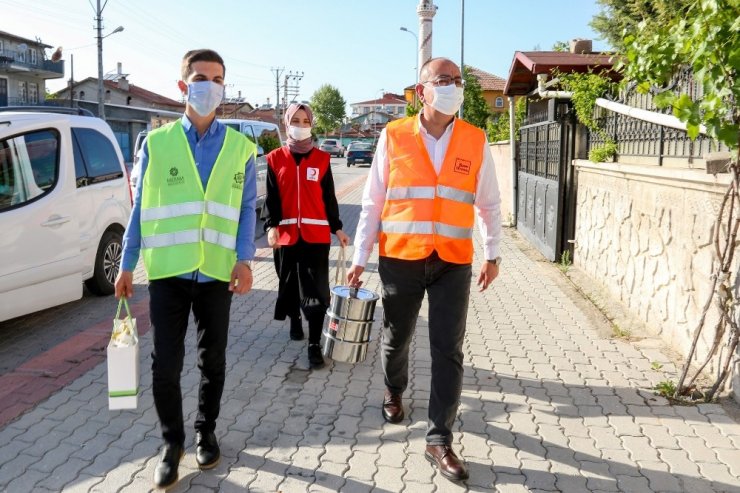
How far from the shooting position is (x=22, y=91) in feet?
185

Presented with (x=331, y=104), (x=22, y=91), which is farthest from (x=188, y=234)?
(x=331, y=104)

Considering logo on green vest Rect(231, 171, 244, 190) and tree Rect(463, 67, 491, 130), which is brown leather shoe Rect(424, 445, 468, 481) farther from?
tree Rect(463, 67, 491, 130)

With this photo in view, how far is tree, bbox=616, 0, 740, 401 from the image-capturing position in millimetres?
3879

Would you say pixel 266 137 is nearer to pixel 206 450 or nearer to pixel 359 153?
pixel 206 450

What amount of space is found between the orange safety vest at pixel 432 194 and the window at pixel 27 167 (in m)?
3.62

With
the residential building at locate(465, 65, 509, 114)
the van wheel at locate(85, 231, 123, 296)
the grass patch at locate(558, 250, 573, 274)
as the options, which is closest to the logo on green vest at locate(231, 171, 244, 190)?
the van wheel at locate(85, 231, 123, 296)

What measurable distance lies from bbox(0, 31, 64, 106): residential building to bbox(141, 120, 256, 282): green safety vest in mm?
56086

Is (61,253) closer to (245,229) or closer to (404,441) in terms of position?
(245,229)

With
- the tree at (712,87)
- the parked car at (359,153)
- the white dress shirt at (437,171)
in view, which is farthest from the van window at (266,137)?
the parked car at (359,153)

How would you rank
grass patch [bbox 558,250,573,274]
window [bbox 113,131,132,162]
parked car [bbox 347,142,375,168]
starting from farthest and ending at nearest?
window [bbox 113,131,132,162], parked car [bbox 347,142,375,168], grass patch [bbox 558,250,573,274]

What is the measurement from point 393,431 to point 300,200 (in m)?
1.88

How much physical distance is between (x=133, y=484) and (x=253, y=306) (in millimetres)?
3816

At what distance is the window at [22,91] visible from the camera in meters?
55.9

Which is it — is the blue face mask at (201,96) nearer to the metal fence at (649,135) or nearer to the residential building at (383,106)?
the metal fence at (649,135)
